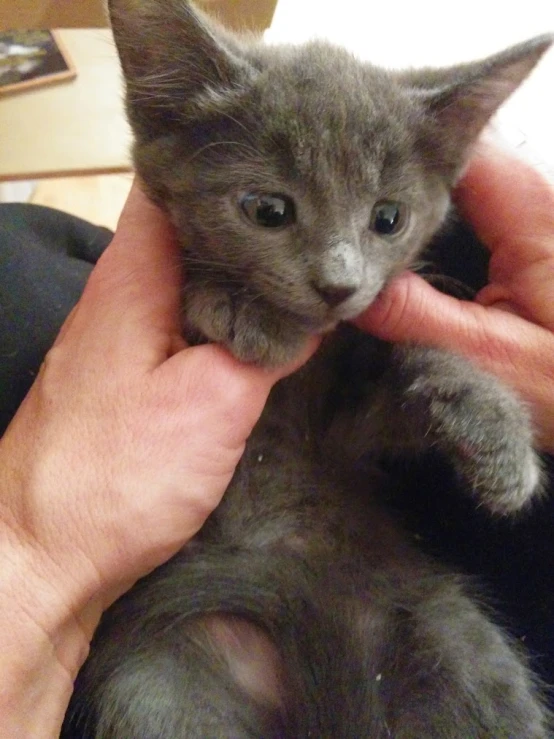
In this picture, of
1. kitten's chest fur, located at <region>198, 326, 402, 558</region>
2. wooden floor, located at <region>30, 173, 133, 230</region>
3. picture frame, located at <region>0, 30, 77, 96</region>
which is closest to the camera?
kitten's chest fur, located at <region>198, 326, 402, 558</region>

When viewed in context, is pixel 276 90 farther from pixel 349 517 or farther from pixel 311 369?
pixel 349 517

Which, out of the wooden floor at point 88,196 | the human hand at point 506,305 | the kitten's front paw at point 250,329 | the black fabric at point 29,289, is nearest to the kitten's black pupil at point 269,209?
the kitten's front paw at point 250,329

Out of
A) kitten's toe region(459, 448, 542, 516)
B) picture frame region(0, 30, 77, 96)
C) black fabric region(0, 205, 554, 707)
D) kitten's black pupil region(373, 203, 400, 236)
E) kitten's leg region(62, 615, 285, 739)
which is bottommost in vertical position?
kitten's leg region(62, 615, 285, 739)

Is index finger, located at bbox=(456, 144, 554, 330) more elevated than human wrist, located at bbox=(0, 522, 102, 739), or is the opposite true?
index finger, located at bbox=(456, 144, 554, 330)

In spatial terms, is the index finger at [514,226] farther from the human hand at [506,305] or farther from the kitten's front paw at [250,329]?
the kitten's front paw at [250,329]

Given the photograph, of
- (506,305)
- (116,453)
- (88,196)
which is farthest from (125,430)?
(88,196)

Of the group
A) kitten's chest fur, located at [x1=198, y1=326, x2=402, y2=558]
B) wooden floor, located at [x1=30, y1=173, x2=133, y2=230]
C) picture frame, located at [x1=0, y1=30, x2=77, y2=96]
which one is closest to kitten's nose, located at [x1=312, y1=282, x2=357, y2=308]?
kitten's chest fur, located at [x1=198, y1=326, x2=402, y2=558]

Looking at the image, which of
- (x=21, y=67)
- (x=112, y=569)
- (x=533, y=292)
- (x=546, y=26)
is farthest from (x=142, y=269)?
(x=546, y=26)

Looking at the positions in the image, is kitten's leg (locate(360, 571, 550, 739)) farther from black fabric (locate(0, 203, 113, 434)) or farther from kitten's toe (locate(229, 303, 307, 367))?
black fabric (locate(0, 203, 113, 434))
